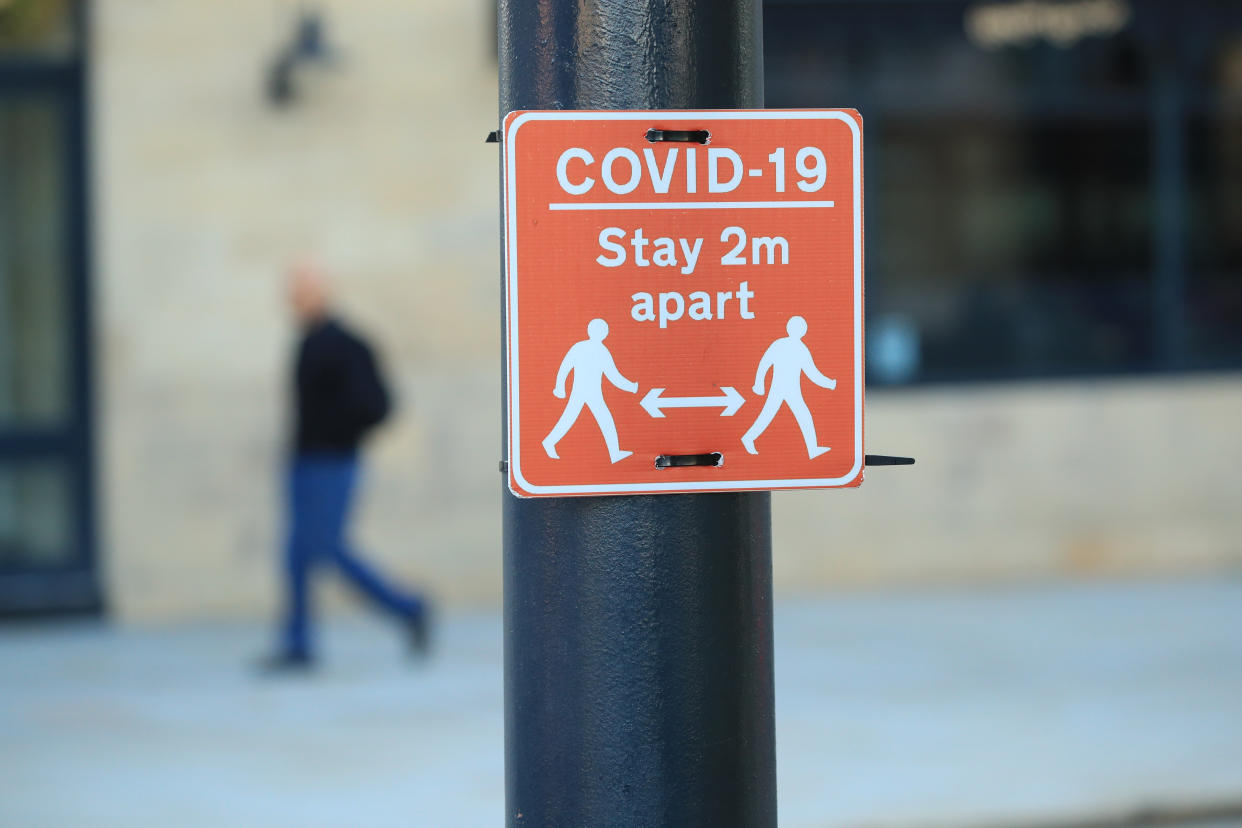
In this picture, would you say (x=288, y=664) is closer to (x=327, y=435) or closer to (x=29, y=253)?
(x=327, y=435)

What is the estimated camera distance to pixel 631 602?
7.68ft

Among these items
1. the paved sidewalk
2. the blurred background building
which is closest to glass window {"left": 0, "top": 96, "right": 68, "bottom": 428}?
the blurred background building

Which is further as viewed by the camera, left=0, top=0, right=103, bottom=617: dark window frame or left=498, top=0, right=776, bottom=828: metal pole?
left=0, top=0, right=103, bottom=617: dark window frame

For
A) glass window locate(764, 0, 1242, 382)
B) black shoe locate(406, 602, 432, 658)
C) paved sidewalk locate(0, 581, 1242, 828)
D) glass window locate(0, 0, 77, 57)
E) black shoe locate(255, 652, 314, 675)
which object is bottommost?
paved sidewalk locate(0, 581, 1242, 828)

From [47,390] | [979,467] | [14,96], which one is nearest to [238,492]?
[47,390]

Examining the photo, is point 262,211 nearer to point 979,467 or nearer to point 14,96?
point 14,96

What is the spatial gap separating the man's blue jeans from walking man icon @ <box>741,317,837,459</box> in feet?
18.8

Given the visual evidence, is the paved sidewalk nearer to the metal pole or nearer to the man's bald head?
the man's bald head

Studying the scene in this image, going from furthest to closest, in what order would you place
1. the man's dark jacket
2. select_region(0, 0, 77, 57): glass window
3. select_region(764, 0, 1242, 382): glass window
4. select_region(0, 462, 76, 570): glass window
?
select_region(764, 0, 1242, 382): glass window → select_region(0, 462, 76, 570): glass window → select_region(0, 0, 77, 57): glass window → the man's dark jacket

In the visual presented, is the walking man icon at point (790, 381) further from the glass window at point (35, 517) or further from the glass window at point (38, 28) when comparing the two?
the glass window at point (38, 28)

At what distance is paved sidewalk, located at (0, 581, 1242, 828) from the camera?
5.95 metres

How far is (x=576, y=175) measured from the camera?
230cm

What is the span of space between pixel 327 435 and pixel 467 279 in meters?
1.96

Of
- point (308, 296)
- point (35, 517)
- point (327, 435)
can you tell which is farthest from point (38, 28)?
point (327, 435)
